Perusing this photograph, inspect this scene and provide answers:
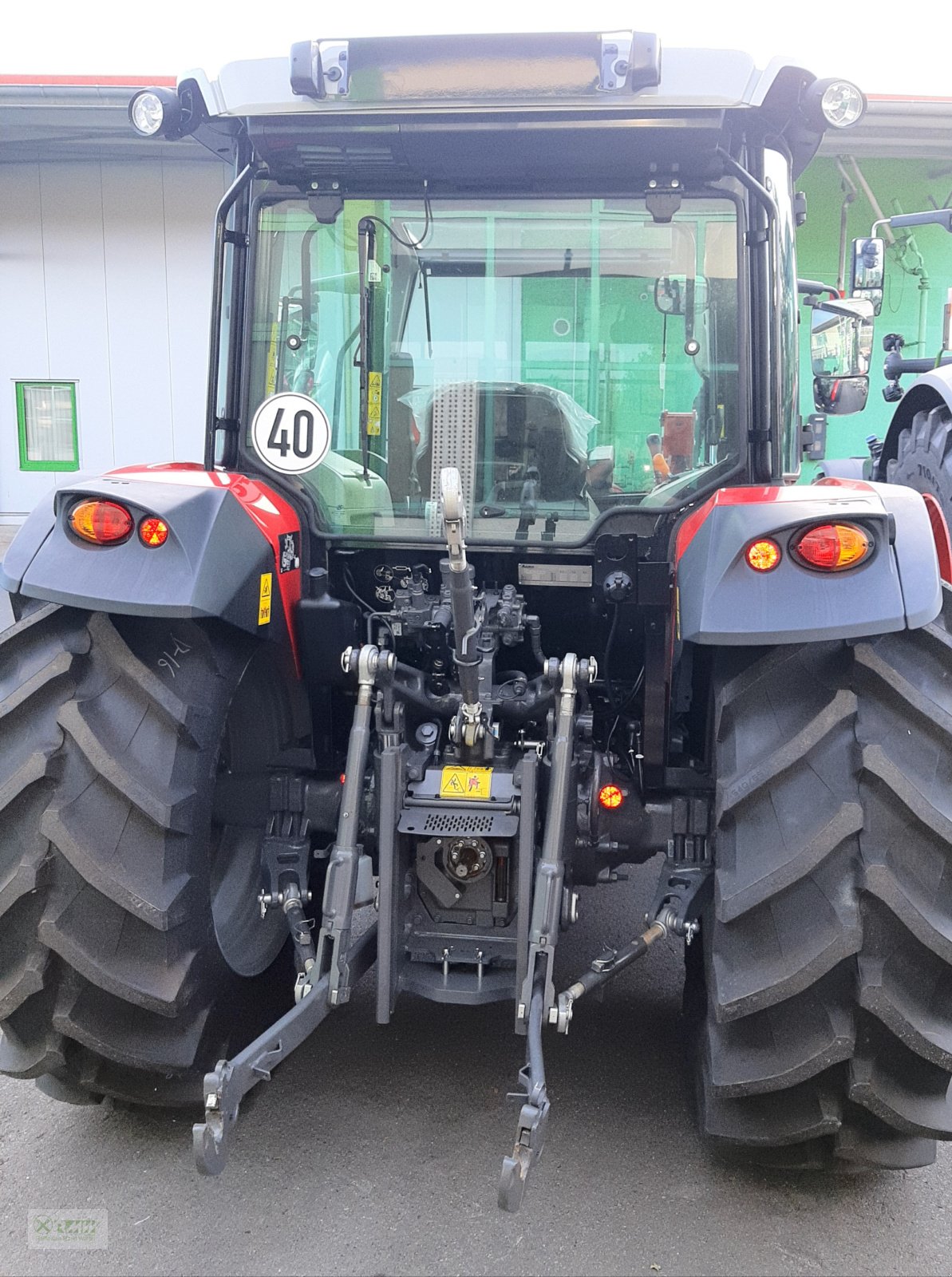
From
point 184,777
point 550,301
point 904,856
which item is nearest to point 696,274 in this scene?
point 550,301

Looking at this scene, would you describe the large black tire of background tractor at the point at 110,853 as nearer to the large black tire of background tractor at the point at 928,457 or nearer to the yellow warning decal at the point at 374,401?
the yellow warning decal at the point at 374,401

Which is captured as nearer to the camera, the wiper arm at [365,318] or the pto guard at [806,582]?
the pto guard at [806,582]

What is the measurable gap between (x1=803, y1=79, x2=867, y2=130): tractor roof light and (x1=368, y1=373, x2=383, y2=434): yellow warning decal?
1.20 meters

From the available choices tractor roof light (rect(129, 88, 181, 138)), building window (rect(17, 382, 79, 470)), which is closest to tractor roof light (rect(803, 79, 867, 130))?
tractor roof light (rect(129, 88, 181, 138))

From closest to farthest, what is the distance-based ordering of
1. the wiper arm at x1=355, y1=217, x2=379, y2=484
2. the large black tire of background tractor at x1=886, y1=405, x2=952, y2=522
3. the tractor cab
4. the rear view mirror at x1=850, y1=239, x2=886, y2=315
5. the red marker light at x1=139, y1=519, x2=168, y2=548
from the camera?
the red marker light at x1=139, y1=519, x2=168, y2=548
the tractor cab
the wiper arm at x1=355, y1=217, x2=379, y2=484
the rear view mirror at x1=850, y1=239, x2=886, y2=315
the large black tire of background tractor at x1=886, y1=405, x2=952, y2=522

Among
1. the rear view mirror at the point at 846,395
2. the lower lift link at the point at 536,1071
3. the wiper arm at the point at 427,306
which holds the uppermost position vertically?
the wiper arm at the point at 427,306

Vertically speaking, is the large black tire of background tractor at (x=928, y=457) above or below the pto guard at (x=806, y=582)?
above

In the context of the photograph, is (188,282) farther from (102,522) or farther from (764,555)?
(764,555)

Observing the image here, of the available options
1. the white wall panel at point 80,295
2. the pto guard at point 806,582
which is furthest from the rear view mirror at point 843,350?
the white wall panel at point 80,295

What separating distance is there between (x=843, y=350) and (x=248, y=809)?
2.55m

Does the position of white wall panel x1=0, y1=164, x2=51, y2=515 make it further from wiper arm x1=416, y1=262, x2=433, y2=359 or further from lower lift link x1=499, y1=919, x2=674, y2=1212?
lower lift link x1=499, y1=919, x2=674, y2=1212

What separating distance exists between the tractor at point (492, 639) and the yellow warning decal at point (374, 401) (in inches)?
0.5

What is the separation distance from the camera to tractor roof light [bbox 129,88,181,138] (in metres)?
2.68

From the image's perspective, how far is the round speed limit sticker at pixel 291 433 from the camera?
282 centimetres
